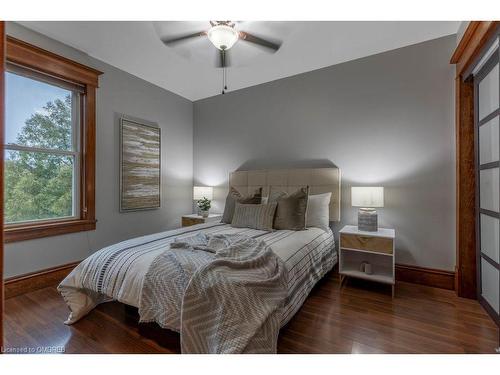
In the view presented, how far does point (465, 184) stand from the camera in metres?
2.24

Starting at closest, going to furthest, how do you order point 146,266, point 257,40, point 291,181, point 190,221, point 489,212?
point 146,266
point 257,40
point 489,212
point 291,181
point 190,221

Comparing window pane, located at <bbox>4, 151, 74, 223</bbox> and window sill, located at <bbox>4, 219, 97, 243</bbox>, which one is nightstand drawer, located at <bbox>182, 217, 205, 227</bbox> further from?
window pane, located at <bbox>4, 151, 74, 223</bbox>

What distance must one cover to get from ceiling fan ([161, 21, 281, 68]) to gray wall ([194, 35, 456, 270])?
1535 millimetres

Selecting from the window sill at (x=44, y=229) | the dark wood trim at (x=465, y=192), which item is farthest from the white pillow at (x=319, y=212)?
the window sill at (x=44, y=229)

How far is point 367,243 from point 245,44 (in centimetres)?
219

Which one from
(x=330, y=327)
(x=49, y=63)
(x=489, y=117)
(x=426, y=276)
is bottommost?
(x=330, y=327)

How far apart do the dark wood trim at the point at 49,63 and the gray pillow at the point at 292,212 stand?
8.97ft

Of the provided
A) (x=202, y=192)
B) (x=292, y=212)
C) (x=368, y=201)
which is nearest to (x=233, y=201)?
(x=292, y=212)

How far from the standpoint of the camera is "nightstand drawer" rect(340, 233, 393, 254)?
233 cm

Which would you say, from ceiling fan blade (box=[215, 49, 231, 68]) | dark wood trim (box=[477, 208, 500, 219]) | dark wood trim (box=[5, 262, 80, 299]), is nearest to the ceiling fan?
ceiling fan blade (box=[215, 49, 231, 68])

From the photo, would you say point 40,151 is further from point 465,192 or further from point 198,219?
point 465,192

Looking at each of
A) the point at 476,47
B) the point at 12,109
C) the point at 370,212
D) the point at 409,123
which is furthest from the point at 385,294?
the point at 12,109

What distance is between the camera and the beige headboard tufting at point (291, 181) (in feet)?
9.95
